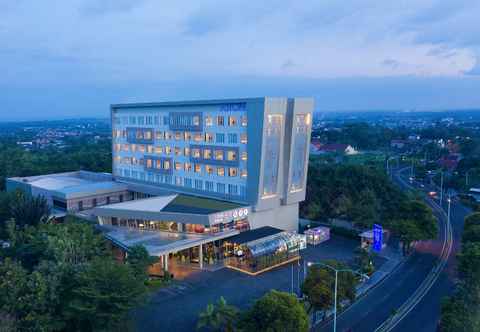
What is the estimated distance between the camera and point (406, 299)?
149 feet

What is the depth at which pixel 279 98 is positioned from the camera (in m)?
61.0

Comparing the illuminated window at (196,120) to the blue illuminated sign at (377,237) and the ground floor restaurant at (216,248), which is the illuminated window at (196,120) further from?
the blue illuminated sign at (377,237)

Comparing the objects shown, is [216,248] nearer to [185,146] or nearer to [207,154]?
[207,154]

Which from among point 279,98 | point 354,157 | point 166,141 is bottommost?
point 354,157

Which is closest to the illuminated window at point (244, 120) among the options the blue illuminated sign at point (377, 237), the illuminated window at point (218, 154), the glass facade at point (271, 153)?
the glass facade at point (271, 153)

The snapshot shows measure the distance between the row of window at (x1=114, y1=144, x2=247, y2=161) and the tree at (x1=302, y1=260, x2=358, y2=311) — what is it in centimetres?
2780

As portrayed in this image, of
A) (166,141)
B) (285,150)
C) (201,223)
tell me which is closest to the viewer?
(201,223)

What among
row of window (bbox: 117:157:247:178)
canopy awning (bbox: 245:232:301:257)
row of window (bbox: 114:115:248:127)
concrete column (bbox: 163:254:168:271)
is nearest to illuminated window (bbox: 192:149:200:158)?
row of window (bbox: 117:157:247:178)

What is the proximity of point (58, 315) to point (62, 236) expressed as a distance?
1369cm

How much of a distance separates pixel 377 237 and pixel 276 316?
34447mm

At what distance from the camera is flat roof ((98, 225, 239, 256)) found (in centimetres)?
5183

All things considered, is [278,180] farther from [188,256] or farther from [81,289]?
[81,289]

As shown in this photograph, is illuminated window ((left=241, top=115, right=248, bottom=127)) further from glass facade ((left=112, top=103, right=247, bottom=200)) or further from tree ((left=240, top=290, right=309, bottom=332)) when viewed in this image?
tree ((left=240, top=290, right=309, bottom=332))

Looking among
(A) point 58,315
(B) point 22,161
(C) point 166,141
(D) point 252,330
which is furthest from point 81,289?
(B) point 22,161
